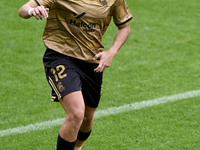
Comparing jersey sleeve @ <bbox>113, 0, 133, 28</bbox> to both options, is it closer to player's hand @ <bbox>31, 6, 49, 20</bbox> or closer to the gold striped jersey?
the gold striped jersey

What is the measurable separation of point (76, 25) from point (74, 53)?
0.26 m

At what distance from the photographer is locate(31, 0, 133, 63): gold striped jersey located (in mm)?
3760

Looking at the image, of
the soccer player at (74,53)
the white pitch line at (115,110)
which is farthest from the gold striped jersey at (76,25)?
the white pitch line at (115,110)

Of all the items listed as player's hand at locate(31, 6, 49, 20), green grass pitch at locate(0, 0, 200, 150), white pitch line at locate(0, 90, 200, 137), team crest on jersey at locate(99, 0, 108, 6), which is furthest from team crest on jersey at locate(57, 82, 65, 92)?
white pitch line at locate(0, 90, 200, 137)

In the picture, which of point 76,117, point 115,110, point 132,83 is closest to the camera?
point 76,117

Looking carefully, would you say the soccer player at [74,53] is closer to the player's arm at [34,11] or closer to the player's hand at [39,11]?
the player's arm at [34,11]

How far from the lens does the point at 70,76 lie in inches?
147

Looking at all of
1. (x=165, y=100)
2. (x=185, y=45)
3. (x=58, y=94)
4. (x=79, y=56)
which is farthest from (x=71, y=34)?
(x=185, y=45)

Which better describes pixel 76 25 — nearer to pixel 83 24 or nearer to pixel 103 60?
pixel 83 24

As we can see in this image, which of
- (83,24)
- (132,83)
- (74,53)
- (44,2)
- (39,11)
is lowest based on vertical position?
(132,83)

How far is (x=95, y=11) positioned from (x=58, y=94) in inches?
33.4

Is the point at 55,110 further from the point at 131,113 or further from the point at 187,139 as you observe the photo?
the point at 187,139

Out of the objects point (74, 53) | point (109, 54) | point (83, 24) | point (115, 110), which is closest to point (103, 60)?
point (109, 54)

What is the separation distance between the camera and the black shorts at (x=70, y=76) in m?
3.69
